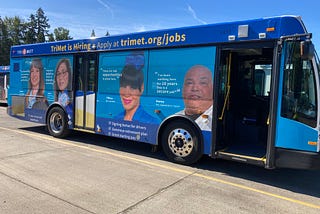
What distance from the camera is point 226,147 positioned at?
6.38m

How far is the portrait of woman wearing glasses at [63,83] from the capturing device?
8.57 metres

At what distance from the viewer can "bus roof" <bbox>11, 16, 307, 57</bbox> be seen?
17.0 ft

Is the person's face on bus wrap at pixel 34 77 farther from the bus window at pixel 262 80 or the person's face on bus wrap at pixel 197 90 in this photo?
the bus window at pixel 262 80

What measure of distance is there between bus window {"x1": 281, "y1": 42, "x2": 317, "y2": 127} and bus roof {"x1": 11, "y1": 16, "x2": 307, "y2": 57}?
0.41 meters

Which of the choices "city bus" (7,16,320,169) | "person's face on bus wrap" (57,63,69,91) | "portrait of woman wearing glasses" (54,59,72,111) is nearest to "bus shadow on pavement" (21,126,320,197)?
"city bus" (7,16,320,169)

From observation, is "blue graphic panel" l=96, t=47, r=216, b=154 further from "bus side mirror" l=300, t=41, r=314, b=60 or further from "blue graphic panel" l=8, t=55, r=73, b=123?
"bus side mirror" l=300, t=41, r=314, b=60

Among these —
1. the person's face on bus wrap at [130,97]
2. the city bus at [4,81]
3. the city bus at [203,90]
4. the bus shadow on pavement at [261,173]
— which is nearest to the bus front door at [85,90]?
the city bus at [203,90]

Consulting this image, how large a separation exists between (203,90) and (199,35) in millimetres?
1104

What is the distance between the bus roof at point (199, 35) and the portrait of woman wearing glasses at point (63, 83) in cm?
40

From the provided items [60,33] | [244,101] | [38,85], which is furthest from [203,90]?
[60,33]

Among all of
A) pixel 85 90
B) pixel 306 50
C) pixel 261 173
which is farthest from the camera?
pixel 85 90

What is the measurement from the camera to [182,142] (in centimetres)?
637

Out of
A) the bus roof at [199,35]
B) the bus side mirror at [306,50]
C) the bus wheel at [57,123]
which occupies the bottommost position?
the bus wheel at [57,123]

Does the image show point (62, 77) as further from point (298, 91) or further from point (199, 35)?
point (298, 91)
